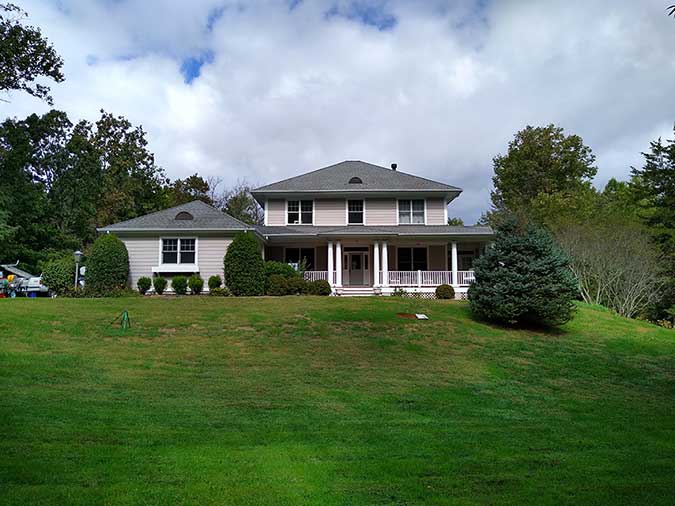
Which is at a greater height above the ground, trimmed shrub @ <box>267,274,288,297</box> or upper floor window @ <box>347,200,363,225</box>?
upper floor window @ <box>347,200,363,225</box>

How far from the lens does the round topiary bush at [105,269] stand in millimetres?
22891

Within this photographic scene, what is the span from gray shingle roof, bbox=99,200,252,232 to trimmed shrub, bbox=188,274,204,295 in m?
2.38

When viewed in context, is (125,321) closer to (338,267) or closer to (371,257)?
(338,267)

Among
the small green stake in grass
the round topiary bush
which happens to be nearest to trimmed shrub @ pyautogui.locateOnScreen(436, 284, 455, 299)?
the small green stake in grass

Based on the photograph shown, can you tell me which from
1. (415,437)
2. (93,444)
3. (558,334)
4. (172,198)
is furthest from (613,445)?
(172,198)

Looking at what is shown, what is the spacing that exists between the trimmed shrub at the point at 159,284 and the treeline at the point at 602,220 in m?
14.8

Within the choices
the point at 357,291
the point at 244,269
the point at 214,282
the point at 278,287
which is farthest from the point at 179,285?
the point at 357,291

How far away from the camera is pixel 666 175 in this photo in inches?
1251

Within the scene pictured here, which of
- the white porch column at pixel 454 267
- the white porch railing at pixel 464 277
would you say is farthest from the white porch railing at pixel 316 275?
the white porch railing at pixel 464 277

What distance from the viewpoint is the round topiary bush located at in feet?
75.1

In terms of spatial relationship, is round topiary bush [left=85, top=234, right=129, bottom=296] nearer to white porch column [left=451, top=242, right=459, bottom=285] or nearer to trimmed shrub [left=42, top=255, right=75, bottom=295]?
trimmed shrub [left=42, top=255, right=75, bottom=295]

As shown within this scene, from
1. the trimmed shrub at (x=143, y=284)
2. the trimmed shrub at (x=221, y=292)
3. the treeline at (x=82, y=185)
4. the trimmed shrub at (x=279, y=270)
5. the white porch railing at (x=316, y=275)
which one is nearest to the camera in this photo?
the trimmed shrub at (x=221, y=292)

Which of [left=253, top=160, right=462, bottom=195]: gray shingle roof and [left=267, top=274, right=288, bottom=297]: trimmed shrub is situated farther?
[left=253, top=160, right=462, bottom=195]: gray shingle roof

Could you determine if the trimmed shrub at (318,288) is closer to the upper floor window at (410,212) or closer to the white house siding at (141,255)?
the upper floor window at (410,212)
